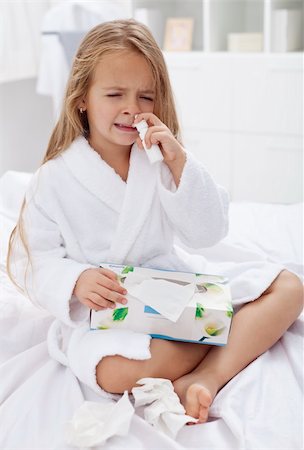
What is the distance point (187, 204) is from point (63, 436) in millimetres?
501

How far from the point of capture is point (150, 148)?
1239 mm

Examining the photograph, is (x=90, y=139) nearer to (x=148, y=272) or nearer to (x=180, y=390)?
(x=148, y=272)

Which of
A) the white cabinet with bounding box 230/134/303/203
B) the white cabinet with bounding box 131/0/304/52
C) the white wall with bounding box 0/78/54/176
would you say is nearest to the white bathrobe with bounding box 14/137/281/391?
the white cabinet with bounding box 230/134/303/203

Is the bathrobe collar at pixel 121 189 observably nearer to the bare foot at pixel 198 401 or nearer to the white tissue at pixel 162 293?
the white tissue at pixel 162 293

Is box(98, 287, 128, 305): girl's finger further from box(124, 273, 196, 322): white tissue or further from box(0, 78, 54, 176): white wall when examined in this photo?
box(0, 78, 54, 176): white wall

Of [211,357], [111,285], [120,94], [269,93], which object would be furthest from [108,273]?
[269,93]

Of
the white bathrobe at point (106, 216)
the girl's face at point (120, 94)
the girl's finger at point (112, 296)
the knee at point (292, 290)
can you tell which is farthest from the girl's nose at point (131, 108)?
the knee at point (292, 290)

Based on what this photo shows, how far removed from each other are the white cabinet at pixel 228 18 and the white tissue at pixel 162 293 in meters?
1.84

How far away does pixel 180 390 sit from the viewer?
3.65 ft

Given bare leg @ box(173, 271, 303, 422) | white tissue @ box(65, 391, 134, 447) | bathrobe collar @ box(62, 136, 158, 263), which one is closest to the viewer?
white tissue @ box(65, 391, 134, 447)

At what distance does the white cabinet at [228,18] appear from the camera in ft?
9.13

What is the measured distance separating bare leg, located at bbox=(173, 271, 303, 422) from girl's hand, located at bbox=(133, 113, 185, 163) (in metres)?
0.33

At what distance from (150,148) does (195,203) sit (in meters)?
0.14

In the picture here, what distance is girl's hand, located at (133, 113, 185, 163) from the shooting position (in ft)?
4.02
